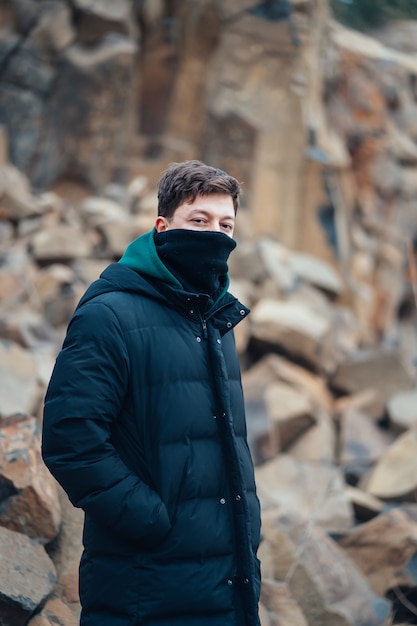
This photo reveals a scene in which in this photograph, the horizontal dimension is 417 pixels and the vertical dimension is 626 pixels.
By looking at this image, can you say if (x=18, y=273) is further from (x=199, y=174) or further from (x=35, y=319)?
(x=199, y=174)

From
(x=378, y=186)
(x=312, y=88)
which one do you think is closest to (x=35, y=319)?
Result: (x=312, y=88)

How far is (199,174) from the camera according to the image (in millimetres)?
1853

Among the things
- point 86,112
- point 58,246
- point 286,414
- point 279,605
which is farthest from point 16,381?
point 86,112

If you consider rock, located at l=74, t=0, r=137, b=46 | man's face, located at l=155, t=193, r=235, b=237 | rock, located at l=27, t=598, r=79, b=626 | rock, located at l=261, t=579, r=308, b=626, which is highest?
rock, located at l=74, t=0, r=137, b=46

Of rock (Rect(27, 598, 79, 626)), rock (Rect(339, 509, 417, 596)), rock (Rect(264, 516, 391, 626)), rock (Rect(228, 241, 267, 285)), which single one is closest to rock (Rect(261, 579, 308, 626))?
rock (Rect(264, 516, 391, 626))

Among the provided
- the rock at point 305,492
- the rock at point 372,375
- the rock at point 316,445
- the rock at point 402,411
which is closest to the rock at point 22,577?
the rock at point 305,492

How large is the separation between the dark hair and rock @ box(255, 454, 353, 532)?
2450 mm

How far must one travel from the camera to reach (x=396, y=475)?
197 inches

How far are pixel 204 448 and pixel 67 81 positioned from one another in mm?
9460

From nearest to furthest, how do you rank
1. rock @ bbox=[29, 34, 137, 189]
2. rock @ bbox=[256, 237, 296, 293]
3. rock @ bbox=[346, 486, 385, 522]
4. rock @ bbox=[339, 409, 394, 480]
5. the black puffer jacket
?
the black puffer jacket, rock @ bbox=[346, 486, 385, 522], rock @ bbox=[339, 409, 394, 480], rock @ bbox=[256, 237, 296, 293], rock @ bbox=[29, 34, 137, 189]

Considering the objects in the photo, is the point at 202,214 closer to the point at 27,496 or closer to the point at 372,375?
the point at 27,496

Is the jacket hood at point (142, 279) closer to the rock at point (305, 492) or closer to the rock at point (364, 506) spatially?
the rock at point (305, 492)

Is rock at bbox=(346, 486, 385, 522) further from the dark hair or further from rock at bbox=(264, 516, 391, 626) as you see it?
the dark hair

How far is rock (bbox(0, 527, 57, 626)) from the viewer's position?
222cm
